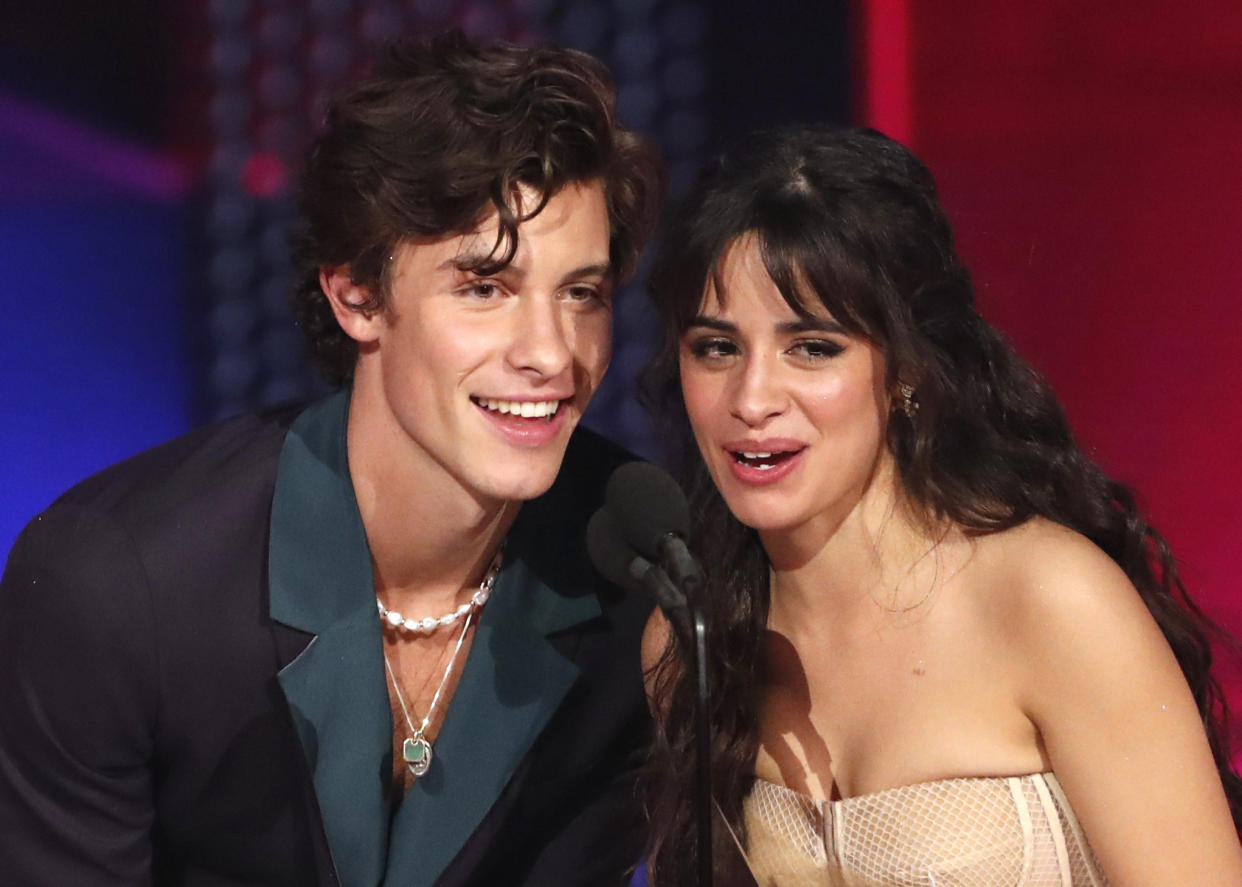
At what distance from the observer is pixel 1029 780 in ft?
6.39

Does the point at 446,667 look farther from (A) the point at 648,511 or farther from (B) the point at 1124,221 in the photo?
(B) the point at 1124,221

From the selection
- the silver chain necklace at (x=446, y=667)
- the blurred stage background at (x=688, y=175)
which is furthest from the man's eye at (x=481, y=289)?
the blurred stage background at (x=688, y=175)

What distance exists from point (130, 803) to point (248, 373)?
125 centimetres

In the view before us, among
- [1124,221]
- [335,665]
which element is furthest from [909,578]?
[1124,221]

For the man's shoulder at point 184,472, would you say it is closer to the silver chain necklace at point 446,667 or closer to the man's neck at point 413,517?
the man's neck at point 413,517

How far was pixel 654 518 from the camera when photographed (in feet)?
4.99

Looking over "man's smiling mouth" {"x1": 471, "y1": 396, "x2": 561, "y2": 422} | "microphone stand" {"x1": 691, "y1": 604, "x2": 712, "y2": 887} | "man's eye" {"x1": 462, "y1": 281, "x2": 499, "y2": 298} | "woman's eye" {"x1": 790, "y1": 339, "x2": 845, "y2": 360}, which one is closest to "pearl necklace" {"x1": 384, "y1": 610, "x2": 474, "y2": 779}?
"man's smiling mouth" {"x1": 471, "y1": 396, "x2": 561, "y2": 422}

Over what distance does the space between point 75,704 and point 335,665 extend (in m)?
0.34

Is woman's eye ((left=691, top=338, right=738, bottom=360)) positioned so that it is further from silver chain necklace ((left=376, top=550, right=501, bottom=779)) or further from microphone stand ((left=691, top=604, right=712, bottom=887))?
microphone stand ((left=691, top=604, right=712, bottom=887))

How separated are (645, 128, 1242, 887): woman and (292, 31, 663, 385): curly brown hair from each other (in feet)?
0.62

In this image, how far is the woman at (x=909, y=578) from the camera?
1854 millimetres

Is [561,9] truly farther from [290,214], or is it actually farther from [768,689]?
[768,689]

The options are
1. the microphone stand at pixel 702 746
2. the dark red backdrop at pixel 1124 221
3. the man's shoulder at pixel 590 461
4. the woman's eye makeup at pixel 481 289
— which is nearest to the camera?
the microphone stand at pixel 702 746

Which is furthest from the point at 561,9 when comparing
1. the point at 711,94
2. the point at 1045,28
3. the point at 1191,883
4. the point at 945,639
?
the point at 1191,883
